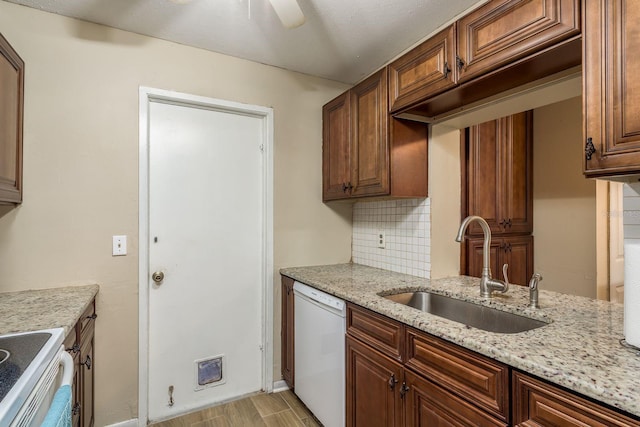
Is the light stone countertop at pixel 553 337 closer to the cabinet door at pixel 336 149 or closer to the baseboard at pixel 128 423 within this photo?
the cabinet door at pixel 336 149

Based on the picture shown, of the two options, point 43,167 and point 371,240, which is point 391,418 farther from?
point 43,167

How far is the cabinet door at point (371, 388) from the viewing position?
1.43 meters

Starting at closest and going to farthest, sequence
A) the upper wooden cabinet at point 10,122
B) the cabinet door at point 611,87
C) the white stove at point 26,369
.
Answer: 1. the white stove at point 26,369
2. the cabinet door at point 611,87
3. the upper wooden cabinet at point 10,122

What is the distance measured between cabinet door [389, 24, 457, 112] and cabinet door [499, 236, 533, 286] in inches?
57.2

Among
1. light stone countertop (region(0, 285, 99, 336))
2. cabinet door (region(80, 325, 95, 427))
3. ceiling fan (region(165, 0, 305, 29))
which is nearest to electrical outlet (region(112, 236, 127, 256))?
light stone countertop (region(0, 285, 99, 336))

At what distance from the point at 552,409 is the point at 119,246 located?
216cm

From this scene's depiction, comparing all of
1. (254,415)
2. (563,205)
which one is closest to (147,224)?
(254,415)

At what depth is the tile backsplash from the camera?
2.08 meters

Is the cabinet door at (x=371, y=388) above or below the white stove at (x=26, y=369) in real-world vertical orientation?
below

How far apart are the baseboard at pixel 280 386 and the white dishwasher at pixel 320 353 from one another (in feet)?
0.71

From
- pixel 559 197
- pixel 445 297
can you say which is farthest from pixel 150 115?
pixel 559 197

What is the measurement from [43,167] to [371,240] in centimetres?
212

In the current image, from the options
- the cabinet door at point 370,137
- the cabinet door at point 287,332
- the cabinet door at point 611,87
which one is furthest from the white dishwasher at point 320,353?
the cabinet door at point 611,87

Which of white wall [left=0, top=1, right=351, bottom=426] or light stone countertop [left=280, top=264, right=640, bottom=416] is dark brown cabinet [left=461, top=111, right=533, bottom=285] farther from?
white wall [left=0, top=1, right=351, bottom=426]
